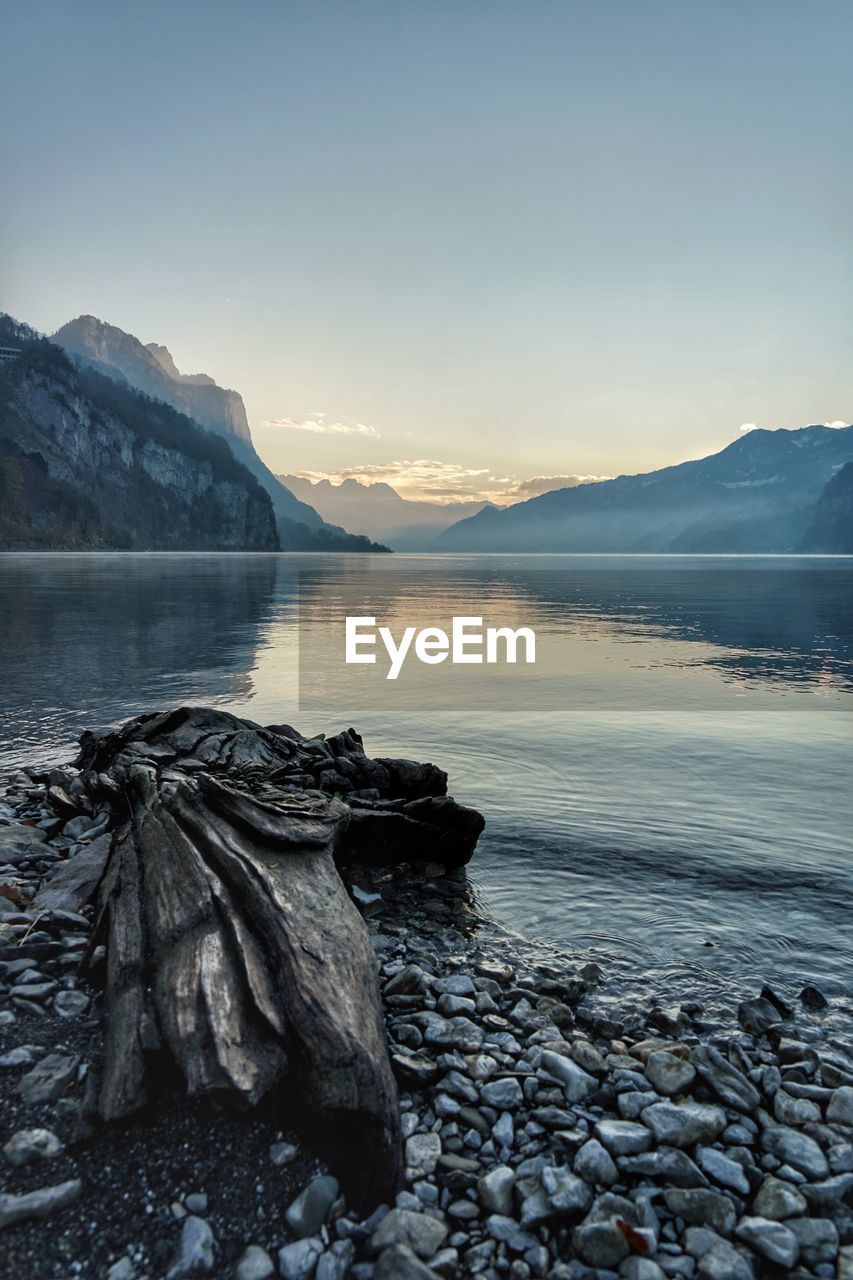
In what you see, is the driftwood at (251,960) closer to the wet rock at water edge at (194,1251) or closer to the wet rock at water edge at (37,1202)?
the wet rock at water edge at (37,1202)

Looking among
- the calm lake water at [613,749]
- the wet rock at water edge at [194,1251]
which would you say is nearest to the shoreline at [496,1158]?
the wet rock at water edge at [194,1251]

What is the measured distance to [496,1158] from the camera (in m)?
4.50

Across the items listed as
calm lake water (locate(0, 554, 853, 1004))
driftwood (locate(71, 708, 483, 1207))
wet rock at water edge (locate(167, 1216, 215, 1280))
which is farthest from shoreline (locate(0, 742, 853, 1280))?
calm lake water (locate(0, 554, 853, 1004))

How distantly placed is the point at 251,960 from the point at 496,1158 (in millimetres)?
2108

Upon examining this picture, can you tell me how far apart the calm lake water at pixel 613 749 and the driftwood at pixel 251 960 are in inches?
106

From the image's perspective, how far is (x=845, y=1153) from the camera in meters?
4.61

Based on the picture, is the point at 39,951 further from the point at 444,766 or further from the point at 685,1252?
the point at 444,766

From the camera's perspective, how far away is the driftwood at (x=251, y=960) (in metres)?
4.49

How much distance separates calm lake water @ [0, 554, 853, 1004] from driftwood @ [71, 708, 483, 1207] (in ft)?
8.84

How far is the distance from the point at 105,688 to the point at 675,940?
693 inches

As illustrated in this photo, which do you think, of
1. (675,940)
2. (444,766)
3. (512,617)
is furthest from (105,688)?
(512,617)

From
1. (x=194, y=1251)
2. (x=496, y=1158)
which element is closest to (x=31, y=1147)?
(x=194, y=1251)

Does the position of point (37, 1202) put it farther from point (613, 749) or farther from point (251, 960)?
point (613, 749)

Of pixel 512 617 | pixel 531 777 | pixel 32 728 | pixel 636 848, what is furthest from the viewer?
pixel 512 617
